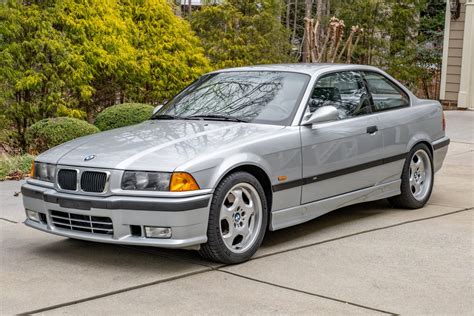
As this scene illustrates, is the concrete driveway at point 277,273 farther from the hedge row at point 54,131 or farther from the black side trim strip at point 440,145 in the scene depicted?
the hedge row at point 54,131

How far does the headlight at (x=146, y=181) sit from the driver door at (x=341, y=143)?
136 cm

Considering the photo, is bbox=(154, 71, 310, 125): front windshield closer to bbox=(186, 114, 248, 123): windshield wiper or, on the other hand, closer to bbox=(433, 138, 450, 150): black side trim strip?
bbox=(186, 114, 248, 123): windshield wiper

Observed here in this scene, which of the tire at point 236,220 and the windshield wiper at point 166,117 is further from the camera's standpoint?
the windshield wiper at point 166,117

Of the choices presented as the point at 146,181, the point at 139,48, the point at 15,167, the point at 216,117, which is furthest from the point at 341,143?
the point at 139,48

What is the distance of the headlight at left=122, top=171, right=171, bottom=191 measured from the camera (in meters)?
5.09

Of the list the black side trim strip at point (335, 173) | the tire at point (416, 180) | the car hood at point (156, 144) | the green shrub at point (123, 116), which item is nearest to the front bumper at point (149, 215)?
the car hood at point (156, 144)

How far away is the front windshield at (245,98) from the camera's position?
616 centimetres

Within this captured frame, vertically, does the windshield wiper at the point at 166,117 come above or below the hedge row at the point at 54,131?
above

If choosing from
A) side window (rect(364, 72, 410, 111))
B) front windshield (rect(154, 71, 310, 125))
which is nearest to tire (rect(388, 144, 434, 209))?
side window (rect(364, 72, 410, 111))

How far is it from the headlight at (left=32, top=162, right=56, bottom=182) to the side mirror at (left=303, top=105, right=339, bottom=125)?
2.08 metres

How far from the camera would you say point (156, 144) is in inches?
218

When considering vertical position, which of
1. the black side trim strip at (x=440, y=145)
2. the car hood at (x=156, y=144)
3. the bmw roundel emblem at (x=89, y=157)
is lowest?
the black side trim strip at (x=440, y=145)

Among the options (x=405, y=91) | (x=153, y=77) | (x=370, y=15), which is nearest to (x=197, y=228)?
(x=405, y=91)

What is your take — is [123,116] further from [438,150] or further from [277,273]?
[277,273]
